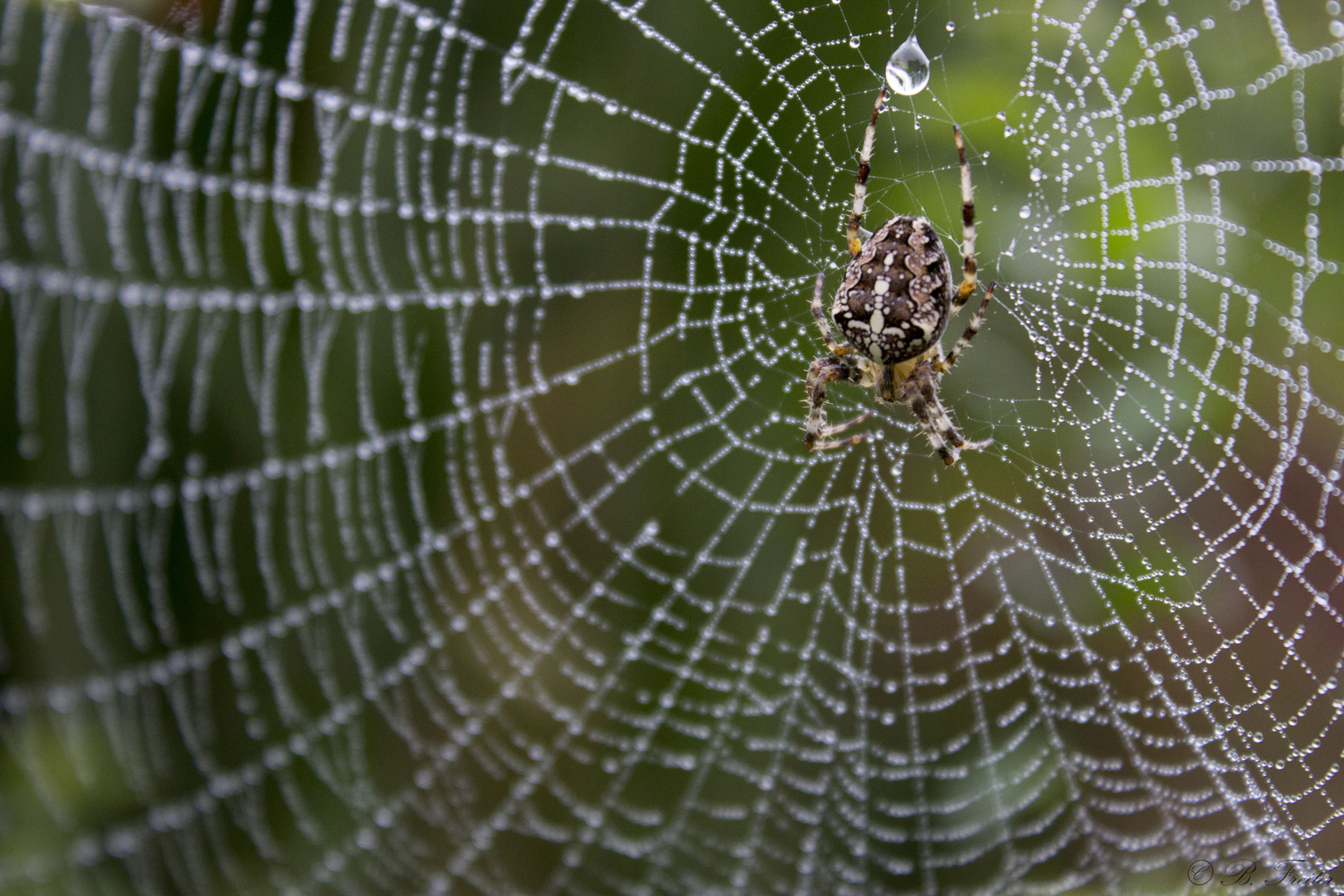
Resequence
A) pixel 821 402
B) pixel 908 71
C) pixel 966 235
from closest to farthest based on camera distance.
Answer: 1. pixel 908 71
2. pixel 966 235
3. pixel 821 402

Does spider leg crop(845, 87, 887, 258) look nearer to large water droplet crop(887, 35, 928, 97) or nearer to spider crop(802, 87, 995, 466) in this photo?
spider crop(802, 87, 995, 466)

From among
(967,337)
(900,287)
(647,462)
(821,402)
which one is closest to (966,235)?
(900,287)

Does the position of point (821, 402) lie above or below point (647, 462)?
above

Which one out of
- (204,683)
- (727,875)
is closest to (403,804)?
(204,683)

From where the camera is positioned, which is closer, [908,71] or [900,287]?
[908,71]

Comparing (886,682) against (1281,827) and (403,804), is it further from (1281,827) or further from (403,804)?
(403,804)

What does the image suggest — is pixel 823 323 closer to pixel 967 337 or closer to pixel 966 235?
pixel 967 337

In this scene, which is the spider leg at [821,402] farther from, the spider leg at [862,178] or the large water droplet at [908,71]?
the large water droplet at [908,71]
